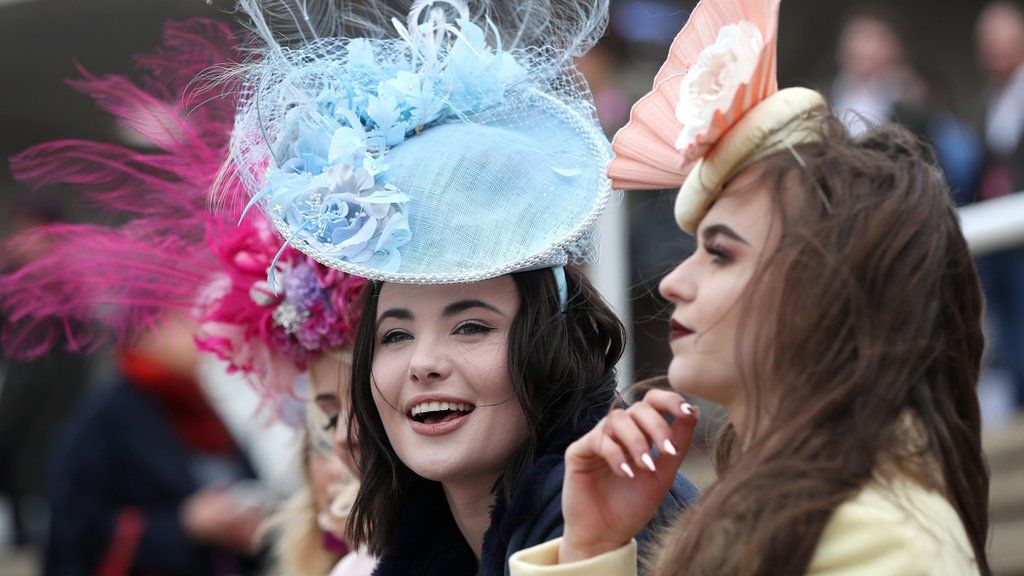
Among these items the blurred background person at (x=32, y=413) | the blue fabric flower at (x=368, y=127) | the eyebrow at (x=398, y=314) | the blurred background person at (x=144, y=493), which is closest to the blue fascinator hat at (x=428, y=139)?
the blue fabric flower at (x=368, y=127)

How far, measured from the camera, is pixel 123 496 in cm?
544

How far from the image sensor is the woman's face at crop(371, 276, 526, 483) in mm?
2520

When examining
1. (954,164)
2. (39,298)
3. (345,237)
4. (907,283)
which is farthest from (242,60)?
(954,164)

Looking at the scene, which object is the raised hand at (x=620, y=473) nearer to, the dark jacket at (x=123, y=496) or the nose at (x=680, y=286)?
the nose at (x=680, y=286)

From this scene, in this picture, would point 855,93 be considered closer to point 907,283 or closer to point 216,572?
point 216,572

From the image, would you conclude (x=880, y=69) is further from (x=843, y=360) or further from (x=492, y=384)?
(x=843, y=360)

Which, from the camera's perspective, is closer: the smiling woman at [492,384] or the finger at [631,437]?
the finger at [631,437]

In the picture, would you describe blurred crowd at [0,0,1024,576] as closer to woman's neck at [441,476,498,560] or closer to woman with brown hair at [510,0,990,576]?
woman's neck at [441,476,498,560]

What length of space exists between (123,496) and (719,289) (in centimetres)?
406

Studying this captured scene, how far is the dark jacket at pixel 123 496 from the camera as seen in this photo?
5359 millimetres

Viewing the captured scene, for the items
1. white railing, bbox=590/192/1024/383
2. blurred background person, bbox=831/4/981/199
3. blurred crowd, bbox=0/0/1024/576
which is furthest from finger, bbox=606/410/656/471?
blurred background person, bbox=831/4/981/199

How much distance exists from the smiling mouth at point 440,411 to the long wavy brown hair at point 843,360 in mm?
691

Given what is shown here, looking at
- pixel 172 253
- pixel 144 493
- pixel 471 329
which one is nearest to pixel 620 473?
pixel 471 329

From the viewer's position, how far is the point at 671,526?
218cm
